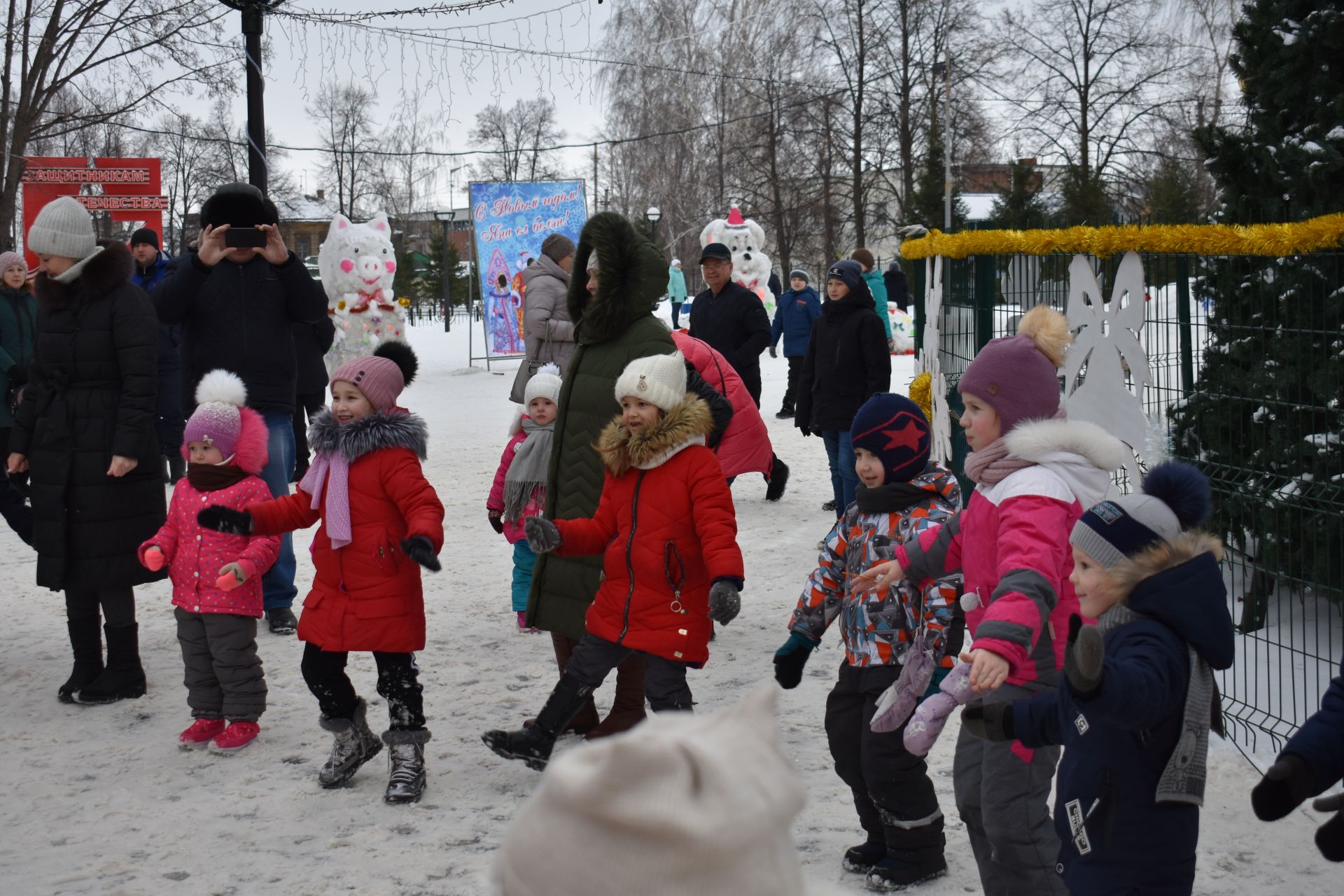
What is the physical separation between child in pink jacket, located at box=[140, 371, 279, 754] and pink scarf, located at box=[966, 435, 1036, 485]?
8.92 ft

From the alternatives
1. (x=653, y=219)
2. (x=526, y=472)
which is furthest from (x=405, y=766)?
(x=653, y=219)

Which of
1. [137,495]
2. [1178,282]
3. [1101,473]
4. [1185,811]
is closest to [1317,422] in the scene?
[1178,282]

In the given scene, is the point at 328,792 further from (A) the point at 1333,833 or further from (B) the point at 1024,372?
(A) the point at 1333,833

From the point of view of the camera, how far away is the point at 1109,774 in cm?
273

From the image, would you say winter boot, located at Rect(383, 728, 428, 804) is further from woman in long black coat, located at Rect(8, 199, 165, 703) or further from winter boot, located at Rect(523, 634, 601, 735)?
woman in long black coat, located at Rect(8, 199, 165, 703)

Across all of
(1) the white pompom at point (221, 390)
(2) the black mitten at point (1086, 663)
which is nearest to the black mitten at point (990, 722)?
(2) the black mitten at point (1086, 663)

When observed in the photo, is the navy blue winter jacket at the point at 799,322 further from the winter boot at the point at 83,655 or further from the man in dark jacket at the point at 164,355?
the winter boot at the point at 83,655

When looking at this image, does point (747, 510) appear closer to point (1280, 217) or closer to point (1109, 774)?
point (1280, 217)

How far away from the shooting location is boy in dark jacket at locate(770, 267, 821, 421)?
13867mm

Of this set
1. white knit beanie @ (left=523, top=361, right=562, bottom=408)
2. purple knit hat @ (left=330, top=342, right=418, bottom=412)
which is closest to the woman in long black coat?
purple knit hat @ (left=330, top=342, right=418, bottom=412)

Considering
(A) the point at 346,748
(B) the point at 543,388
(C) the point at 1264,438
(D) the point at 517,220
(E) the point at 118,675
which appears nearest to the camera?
(A) the point at 346,748

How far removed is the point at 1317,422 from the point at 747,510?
497 cm

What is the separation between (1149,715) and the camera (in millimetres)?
2617

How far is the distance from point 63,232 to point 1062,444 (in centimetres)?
412
